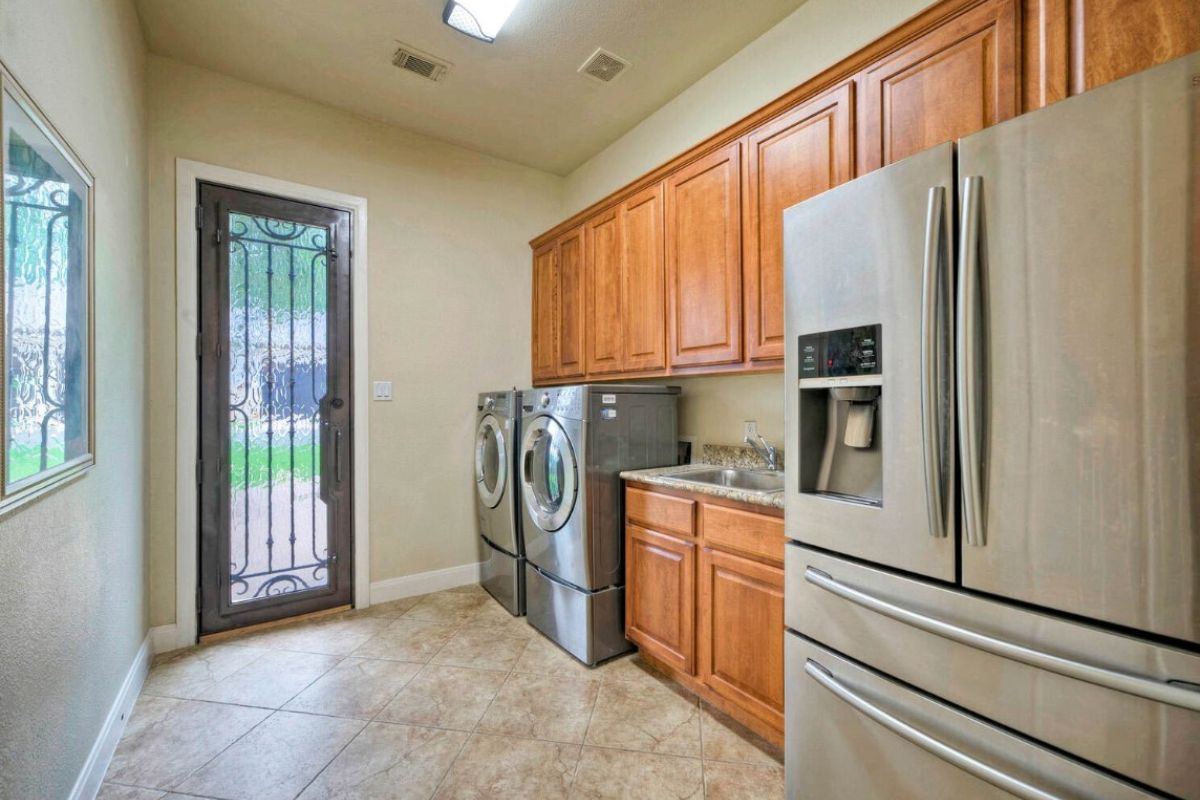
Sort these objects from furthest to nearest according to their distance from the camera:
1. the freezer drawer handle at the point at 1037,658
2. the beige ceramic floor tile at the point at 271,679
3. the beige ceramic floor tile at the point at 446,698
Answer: the beige ceramic floor tile at the point at 271,679 < the beige ceramic floor tile at the point at 446,698 < the freezer drawer handle at the point at 1037,658

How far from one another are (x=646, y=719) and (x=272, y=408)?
7.93 ft

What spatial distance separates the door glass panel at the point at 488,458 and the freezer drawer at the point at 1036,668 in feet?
7.03

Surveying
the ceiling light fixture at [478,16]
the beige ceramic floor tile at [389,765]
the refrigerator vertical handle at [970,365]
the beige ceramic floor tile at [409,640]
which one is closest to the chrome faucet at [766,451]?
the refrigerator vertical handle at [970,365]

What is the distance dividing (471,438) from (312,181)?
177 centimetres

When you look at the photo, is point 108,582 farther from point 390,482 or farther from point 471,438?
point 471,438

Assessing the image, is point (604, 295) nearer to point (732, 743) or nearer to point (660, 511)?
point (660, 511)

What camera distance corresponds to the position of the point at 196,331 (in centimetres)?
251

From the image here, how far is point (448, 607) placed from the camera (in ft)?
9.69

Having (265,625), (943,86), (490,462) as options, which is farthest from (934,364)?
(265,625)

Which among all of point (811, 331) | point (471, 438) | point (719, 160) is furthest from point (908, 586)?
point (471, 438)

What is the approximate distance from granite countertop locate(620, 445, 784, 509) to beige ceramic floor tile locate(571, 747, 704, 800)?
0.89 m

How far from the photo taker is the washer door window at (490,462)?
2.96 metres

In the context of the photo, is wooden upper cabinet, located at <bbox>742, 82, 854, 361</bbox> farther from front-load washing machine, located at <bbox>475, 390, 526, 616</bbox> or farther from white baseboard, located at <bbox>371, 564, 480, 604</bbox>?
white baseboard, located at <bbox>371, 564, 480, 604</bbox>

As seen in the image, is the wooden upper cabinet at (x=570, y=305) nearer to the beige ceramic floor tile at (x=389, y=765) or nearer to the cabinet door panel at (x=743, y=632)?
the cabinet door panel at (x=743, y=632)
